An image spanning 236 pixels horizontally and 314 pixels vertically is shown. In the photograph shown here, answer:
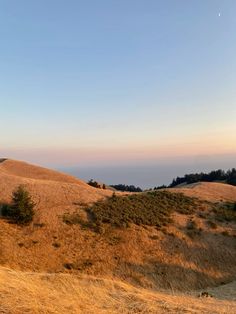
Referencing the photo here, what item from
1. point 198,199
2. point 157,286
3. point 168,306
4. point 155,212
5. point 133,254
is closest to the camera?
point 168,306

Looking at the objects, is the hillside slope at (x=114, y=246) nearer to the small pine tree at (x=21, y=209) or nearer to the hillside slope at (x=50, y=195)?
the hillside slope at (x=50, y=195)

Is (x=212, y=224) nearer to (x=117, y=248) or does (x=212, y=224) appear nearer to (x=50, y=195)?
(x=117, y=248)

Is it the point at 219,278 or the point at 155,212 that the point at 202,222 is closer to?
the point at 155,212

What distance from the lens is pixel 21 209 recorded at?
30.9 meters

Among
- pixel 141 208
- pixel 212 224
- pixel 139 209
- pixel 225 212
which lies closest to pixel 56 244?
pixel 139 209

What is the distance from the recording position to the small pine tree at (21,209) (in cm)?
3083

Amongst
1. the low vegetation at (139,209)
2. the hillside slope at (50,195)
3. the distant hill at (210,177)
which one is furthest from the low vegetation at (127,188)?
the hillside slope at (50,195)

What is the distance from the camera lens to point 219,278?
1220 inches

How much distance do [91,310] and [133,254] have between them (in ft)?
68.2

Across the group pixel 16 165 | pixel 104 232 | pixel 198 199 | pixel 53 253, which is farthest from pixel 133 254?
pixel 16 165

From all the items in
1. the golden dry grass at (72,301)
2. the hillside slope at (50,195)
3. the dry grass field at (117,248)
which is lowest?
the dry grass field at (117,248)

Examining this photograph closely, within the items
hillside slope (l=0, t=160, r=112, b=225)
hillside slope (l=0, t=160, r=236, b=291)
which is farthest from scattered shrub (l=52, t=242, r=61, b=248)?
hillside slope (l=0, t=160, r=112, b=225)

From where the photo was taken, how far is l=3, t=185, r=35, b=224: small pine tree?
30.8m

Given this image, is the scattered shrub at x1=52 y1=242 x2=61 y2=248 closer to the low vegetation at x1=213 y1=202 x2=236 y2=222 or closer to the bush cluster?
the bush cluster
